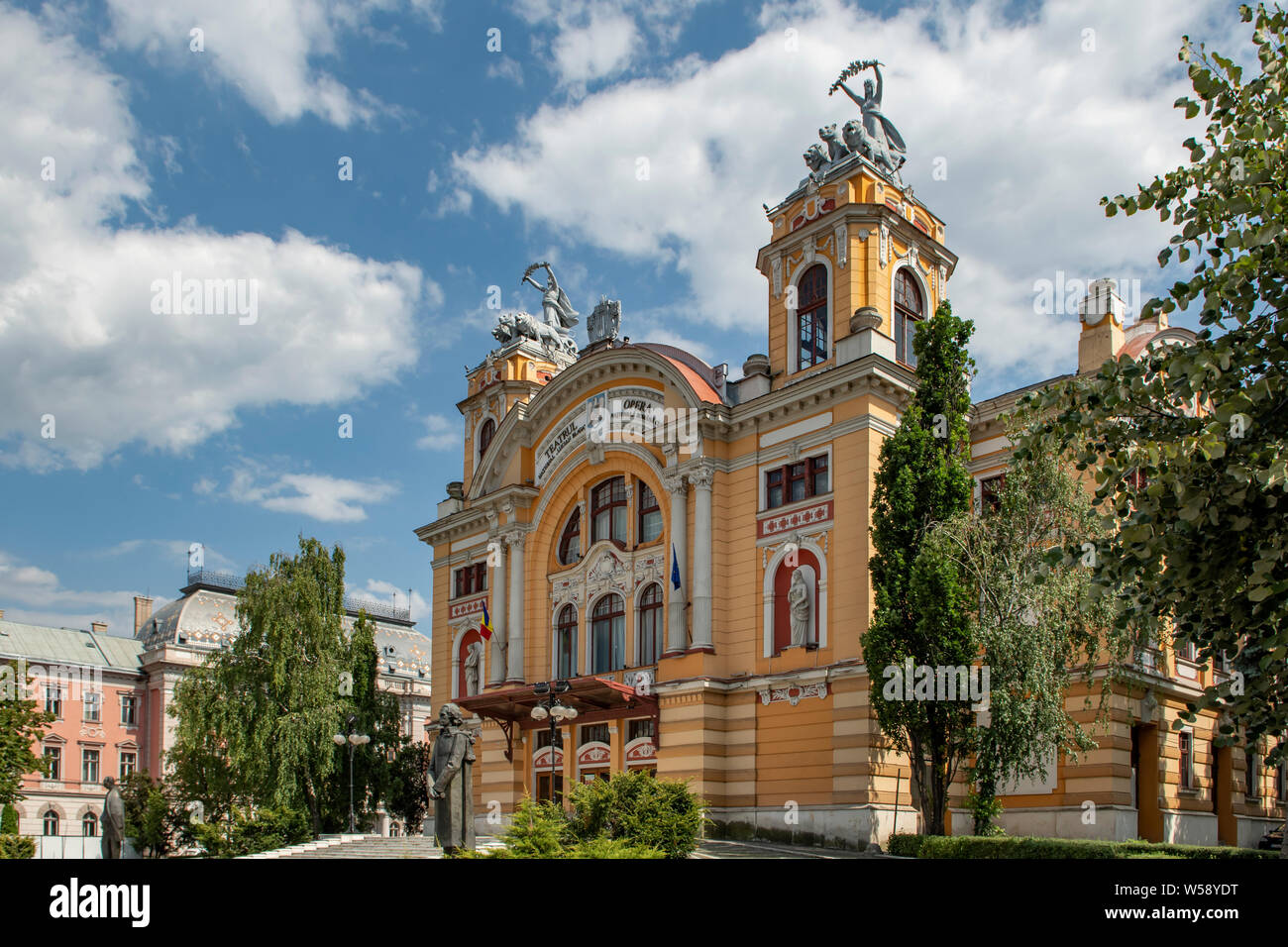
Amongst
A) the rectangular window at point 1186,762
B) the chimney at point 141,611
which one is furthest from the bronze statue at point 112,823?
Result: the chimney at point 141,611

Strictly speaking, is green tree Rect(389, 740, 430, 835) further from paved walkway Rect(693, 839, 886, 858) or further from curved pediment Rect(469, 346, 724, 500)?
paved walkway Rect(693, 839, 886, 858)

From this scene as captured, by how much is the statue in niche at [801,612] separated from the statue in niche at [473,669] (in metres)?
15.4

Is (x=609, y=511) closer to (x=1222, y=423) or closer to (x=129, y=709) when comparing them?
(x=1222, y=423)

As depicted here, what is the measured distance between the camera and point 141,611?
262 ft

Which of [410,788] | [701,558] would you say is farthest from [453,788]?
[410,788]

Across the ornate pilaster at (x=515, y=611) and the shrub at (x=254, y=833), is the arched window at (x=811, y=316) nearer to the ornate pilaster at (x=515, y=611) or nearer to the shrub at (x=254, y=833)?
the ornate pilaster at (x=515, y=611)

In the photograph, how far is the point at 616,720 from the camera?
1369 inches

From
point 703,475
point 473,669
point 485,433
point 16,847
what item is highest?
point 485,433

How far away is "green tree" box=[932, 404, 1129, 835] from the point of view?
2280cm

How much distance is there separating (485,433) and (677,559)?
1597 centimetres

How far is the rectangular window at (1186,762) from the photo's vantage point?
30.7 meters
